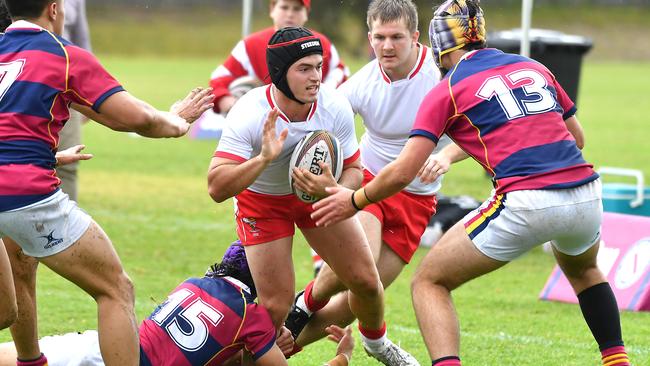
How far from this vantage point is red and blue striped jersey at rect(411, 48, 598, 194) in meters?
5.06

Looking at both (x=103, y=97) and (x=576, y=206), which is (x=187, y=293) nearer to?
(x=103, y=97)

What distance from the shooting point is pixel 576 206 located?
200 inches

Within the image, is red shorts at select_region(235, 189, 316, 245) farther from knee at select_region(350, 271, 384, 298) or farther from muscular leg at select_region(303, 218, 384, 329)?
knee at select_region(350, 271, 384, 298)

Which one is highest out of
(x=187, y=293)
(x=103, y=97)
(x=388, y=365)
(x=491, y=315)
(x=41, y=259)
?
(x=103, y=97)

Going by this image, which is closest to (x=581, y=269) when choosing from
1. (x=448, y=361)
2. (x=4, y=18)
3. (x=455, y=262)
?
(x=455, y=262)

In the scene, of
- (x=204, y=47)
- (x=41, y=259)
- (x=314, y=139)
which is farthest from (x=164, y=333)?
(x=204, y=47)

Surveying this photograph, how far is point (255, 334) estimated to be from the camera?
5.40 m

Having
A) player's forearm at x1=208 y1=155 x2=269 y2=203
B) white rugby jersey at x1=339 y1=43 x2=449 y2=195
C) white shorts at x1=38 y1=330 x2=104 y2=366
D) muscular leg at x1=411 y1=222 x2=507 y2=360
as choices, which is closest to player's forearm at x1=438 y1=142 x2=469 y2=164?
white rugby jersey at x1=339 y1=43 x2=449 y2=195

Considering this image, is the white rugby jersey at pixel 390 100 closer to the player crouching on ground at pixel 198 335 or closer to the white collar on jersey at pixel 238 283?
the white collar on jersey at pixel 238 283

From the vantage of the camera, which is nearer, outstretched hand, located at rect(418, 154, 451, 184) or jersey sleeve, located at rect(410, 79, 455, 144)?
jersey sleeve, located at rect(410, 79, 455, 144)

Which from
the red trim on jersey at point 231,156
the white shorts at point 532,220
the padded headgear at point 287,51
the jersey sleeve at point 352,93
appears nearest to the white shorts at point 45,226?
the red trim on jersey at point 231,156

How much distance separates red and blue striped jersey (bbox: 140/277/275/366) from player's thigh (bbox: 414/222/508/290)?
89 cm

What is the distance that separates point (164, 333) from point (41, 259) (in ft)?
2.40

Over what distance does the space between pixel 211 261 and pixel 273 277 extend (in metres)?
3.49
